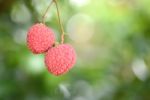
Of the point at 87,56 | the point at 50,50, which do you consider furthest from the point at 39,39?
→ the point at 87,56

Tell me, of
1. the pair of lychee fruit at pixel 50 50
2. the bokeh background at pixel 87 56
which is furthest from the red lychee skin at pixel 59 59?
the bokeh background at pixel 87 56

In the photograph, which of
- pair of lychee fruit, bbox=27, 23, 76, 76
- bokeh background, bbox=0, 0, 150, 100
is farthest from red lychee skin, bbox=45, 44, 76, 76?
bokeh background, bbox=0, 0, 150, 100

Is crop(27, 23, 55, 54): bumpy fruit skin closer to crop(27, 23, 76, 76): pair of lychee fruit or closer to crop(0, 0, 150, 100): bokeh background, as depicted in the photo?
crop(27, 23, 76, 76): pair of lychee fruit

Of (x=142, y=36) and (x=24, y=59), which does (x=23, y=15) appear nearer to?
(x=24, y=59)

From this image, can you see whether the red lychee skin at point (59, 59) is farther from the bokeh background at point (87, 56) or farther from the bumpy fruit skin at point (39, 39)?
the bokeh background at point (87, 56)

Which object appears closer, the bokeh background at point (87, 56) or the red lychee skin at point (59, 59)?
the red lychee skin at point (59, 59)

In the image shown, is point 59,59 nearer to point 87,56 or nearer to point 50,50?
point 50,50
